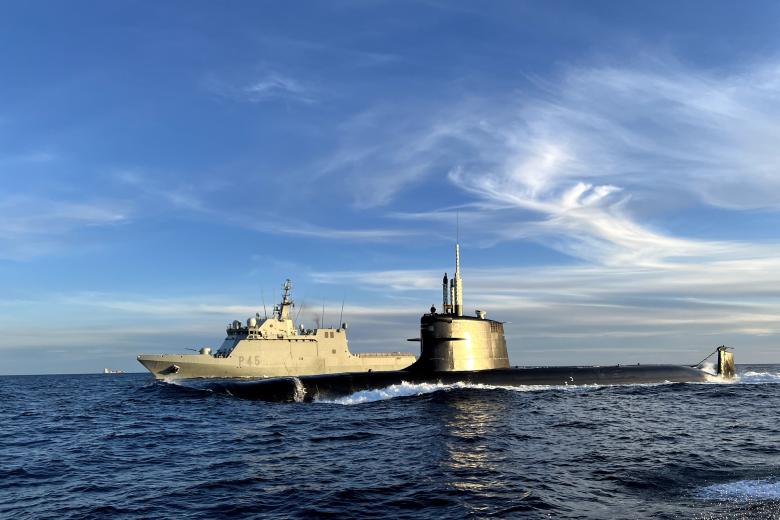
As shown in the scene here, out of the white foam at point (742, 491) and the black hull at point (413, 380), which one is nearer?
the white foam at point (742, 491)

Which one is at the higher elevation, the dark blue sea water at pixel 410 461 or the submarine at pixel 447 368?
the submarine at pixel 447 368

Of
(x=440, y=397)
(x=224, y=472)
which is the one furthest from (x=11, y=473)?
(x=440, y=397)

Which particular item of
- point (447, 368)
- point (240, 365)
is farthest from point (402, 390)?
point (240, 365)

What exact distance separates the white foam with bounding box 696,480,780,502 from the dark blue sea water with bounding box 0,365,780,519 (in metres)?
0.05

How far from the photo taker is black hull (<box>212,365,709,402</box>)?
101ft

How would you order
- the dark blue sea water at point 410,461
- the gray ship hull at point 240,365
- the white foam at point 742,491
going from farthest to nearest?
the gray ship hull at point 240,365 < the dark blue sea water at point 410,461 < the white foam at point 742,491

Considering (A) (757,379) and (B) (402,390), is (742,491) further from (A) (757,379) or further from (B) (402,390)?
(A) (757,379)

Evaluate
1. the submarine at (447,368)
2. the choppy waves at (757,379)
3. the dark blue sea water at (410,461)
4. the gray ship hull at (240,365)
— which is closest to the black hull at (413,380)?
the submarine at (447,368)

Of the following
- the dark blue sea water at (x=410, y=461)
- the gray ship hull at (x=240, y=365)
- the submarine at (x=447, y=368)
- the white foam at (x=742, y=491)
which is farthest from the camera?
the gray ship hull at (x=240, y=365)

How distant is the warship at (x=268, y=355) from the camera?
181ft

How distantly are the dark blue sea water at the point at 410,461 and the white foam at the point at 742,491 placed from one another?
5 cm

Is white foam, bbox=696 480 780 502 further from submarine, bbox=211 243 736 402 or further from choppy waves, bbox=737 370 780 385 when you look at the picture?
choppy waves, bbox=737 370 780 385

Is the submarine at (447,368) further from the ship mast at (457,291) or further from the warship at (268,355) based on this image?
the warship at (268,355)

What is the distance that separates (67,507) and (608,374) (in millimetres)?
32640
